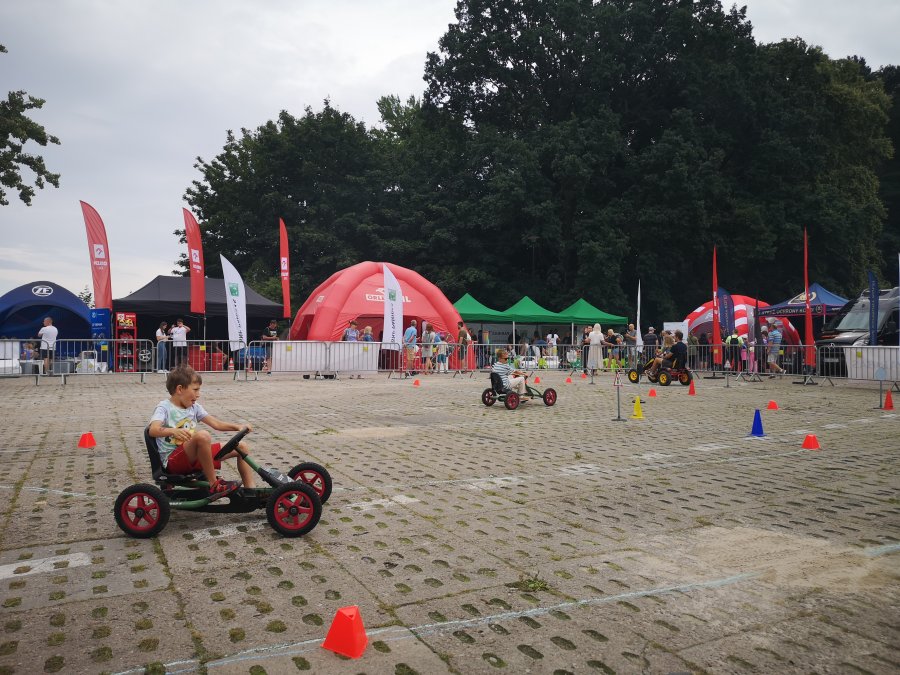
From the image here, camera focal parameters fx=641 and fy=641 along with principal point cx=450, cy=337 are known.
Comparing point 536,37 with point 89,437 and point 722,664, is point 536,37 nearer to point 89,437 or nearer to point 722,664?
point 89,437

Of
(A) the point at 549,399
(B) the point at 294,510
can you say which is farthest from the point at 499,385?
(B) the point at 294,510

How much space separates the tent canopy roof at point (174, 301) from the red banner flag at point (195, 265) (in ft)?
12.9

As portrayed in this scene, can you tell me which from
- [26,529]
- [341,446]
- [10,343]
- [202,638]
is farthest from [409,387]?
[202,638]

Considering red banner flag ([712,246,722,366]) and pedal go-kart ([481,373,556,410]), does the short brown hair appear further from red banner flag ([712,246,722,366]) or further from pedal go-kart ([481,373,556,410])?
red banner flag ([712,246,722,366])

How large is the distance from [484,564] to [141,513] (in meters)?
2.52

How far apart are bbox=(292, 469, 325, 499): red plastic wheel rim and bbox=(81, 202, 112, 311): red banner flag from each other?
1908cm

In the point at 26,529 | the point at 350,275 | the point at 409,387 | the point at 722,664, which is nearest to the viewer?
the point at 722,664

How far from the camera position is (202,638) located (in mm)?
3119

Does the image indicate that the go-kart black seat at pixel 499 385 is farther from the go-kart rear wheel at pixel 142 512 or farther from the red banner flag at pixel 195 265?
the red banner flag at pixel 195 265

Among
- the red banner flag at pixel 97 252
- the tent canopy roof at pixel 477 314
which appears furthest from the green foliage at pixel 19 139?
the tent canopy roof at pixel 477 314

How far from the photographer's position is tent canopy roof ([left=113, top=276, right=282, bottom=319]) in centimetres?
2498

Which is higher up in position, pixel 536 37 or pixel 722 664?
pixel 536 37

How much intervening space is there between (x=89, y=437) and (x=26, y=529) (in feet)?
11.7

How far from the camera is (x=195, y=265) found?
2230cm
